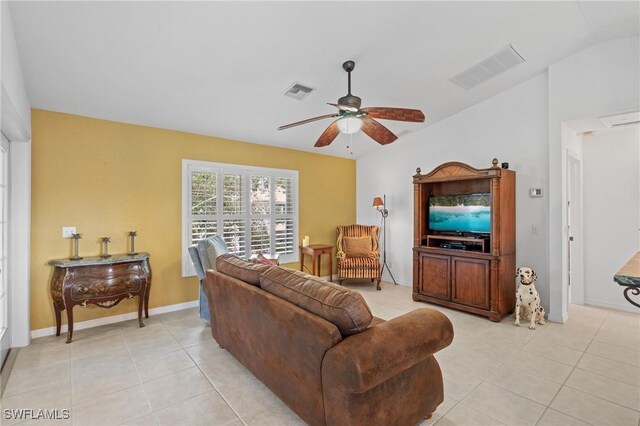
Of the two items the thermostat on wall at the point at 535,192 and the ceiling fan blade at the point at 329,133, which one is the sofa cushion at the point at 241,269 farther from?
the thermostat on wall at the point at 535,192

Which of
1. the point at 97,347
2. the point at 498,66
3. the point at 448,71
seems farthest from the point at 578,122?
the point at 97,347

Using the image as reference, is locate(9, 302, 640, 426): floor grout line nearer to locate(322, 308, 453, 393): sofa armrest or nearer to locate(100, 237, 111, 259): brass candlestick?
locate(322, 308, 453, 393): sofa armrest

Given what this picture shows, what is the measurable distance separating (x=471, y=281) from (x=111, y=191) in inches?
181

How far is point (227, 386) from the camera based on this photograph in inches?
92.7

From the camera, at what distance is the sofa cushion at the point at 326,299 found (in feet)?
5.34

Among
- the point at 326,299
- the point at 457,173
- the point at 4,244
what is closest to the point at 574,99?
the point at 457,173

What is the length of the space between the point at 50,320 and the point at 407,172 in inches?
208

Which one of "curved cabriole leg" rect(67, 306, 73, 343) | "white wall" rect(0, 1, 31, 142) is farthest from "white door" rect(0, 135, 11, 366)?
"curved cabriole leg" rect(67, 306, 73, 343)

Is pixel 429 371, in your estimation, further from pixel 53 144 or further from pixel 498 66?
pixel 53 144

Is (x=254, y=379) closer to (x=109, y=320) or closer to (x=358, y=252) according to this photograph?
(x=109, y=320)

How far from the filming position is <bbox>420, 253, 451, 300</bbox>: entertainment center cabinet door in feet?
13.8

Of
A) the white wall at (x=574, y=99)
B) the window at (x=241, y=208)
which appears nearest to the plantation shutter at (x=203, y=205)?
→ the window at (x=241, y=208)

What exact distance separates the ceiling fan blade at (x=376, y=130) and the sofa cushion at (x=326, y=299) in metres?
1.66

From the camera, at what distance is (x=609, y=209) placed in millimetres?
4133
